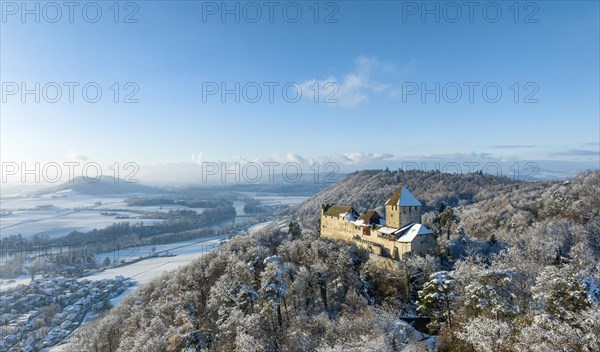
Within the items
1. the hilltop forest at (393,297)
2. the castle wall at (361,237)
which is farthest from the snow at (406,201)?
the hilltop forest at (393,297)

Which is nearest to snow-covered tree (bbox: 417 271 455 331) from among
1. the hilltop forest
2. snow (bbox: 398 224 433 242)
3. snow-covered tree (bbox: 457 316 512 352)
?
the hilltop forest

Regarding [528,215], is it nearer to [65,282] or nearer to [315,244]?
[315,244]

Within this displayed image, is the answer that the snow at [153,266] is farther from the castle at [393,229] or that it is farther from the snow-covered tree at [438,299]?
the snow-covered tree at [438,299]

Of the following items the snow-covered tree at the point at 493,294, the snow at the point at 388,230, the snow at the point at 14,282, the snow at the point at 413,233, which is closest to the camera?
the snow-covered tree at the point at 493,294

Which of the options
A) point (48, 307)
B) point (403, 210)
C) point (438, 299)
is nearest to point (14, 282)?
point (48, 307)

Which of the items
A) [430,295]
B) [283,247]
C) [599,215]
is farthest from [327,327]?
[599,215]

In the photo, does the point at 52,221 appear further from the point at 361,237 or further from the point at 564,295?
the point at 564,295

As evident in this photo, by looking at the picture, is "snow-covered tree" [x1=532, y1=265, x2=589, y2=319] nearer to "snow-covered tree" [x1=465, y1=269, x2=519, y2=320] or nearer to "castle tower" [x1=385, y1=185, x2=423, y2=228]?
"snow-covered tree" [x1=465, y1=269, x2=519, y2=320]
